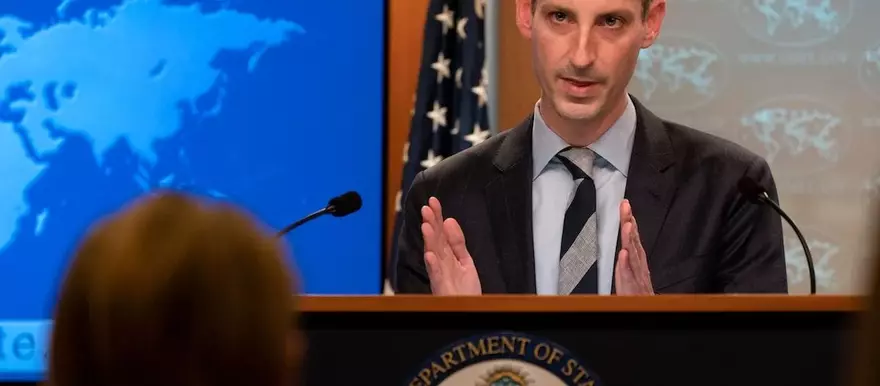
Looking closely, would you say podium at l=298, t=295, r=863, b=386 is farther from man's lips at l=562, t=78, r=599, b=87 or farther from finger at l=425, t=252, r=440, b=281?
man's lips at l=562, t=78, r=599, b=87

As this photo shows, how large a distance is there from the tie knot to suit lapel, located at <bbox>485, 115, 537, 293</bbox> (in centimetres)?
10

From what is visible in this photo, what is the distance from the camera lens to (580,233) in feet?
10.9

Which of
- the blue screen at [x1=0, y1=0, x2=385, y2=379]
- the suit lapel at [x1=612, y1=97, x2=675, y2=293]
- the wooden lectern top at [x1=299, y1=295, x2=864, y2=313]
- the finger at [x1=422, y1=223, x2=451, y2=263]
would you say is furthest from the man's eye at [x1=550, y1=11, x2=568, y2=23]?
the blue screen at [x1=0, y1=0, x2=385, y2=379]

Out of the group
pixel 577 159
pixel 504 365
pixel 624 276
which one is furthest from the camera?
pixel 577 159

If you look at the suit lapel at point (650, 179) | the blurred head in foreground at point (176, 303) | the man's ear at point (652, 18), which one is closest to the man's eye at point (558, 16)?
the man's ear at point (652, 18)

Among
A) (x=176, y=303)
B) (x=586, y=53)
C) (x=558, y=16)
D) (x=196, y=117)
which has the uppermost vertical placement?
(x=196, y=117)

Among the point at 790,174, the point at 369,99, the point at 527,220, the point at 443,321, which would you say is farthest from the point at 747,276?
the point at 369,99

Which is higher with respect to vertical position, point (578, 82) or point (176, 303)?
point (578, 82)

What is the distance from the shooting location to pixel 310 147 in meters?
5.33

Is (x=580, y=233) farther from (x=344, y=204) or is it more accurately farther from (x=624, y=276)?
(x=344, y=204)

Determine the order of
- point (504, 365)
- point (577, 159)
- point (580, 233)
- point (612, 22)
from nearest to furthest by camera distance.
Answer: point (504, 365), point (580, 233), point (577, 159), point (612, 22)

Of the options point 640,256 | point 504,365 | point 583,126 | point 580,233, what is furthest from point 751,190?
point 504,365

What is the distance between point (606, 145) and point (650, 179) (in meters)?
0.16

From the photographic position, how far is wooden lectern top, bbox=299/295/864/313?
7.53ft
